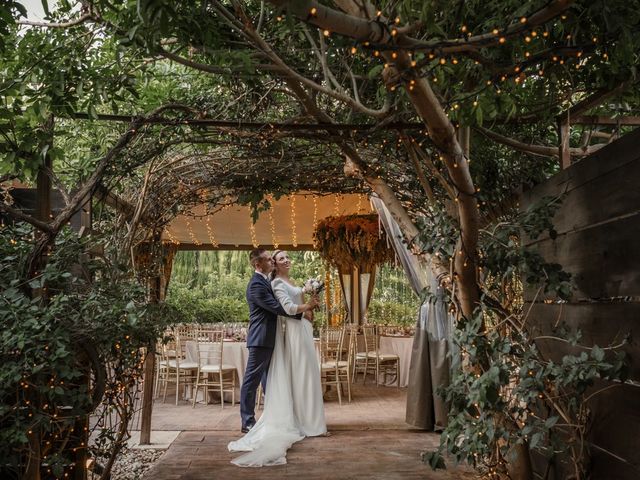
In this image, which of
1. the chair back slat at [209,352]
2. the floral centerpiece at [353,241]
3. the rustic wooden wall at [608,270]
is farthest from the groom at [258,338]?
the floral centerpiece at [353,241]

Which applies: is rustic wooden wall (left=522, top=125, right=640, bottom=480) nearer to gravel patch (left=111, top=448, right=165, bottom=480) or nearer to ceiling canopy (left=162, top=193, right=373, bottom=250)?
gravel patch (left=111, top=448, right=165, bottom=480)

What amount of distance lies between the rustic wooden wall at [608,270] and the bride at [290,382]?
131 inches

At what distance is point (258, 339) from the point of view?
6875mm

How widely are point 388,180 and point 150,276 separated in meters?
2.59

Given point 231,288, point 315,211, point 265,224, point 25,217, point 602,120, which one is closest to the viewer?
point 25,217

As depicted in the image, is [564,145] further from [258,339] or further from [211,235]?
[211,235]

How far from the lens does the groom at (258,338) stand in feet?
22.3

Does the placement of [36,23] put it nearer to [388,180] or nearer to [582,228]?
[582,228]

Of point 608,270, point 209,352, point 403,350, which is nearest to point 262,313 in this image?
point 209,352

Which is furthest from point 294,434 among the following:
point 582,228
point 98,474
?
point 582,228

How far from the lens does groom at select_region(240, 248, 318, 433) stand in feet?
22.3

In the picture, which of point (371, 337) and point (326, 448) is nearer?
point (326, 448)

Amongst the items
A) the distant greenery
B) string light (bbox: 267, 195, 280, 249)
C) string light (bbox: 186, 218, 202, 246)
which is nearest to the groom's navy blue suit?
string light (bbox: 267, 195, 280, 249)

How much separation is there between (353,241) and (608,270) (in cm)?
845
